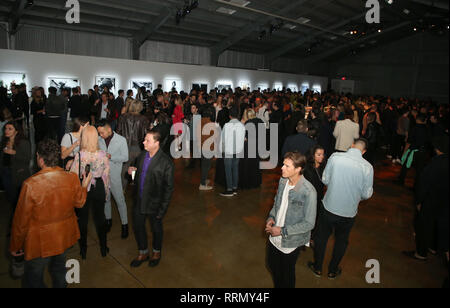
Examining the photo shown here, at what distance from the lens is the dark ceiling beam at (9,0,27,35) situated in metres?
10.9

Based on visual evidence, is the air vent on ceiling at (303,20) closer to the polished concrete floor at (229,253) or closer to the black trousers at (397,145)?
the black trousers at (397,145)

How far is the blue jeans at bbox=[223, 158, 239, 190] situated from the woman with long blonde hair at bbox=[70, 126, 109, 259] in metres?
2.74

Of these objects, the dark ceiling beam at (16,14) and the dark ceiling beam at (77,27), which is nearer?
the dark ceiling beam at (16,14)

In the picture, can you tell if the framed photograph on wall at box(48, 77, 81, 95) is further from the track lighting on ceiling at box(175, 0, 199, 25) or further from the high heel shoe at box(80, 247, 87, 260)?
the high heel shoe at box(80, 247, 87, 260)

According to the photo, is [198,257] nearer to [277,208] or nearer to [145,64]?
[277,208]

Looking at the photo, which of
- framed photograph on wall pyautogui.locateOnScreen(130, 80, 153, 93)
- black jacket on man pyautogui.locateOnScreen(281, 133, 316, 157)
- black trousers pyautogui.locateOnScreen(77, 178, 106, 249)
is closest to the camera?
black trousers pyautogui.locateOnScreen(77, 178, 106, 249)

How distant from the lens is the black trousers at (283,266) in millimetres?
2759

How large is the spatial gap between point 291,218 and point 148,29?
14840mm

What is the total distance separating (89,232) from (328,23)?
1922 centimetres

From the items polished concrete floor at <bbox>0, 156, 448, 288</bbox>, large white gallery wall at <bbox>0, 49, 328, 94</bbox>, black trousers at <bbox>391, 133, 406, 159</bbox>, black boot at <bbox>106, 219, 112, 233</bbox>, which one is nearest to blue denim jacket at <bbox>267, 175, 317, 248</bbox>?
polished concrete floor at <bbox>0, 156, 448, 288</bbox>

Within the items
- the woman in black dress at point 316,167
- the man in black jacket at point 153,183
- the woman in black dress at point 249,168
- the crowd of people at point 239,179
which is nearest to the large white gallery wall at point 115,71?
the crowd of people at point 239,179

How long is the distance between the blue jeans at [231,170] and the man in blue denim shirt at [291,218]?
128 inches

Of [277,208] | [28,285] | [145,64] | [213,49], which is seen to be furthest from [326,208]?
[213,49]

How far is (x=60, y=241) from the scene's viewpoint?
2.58 m
